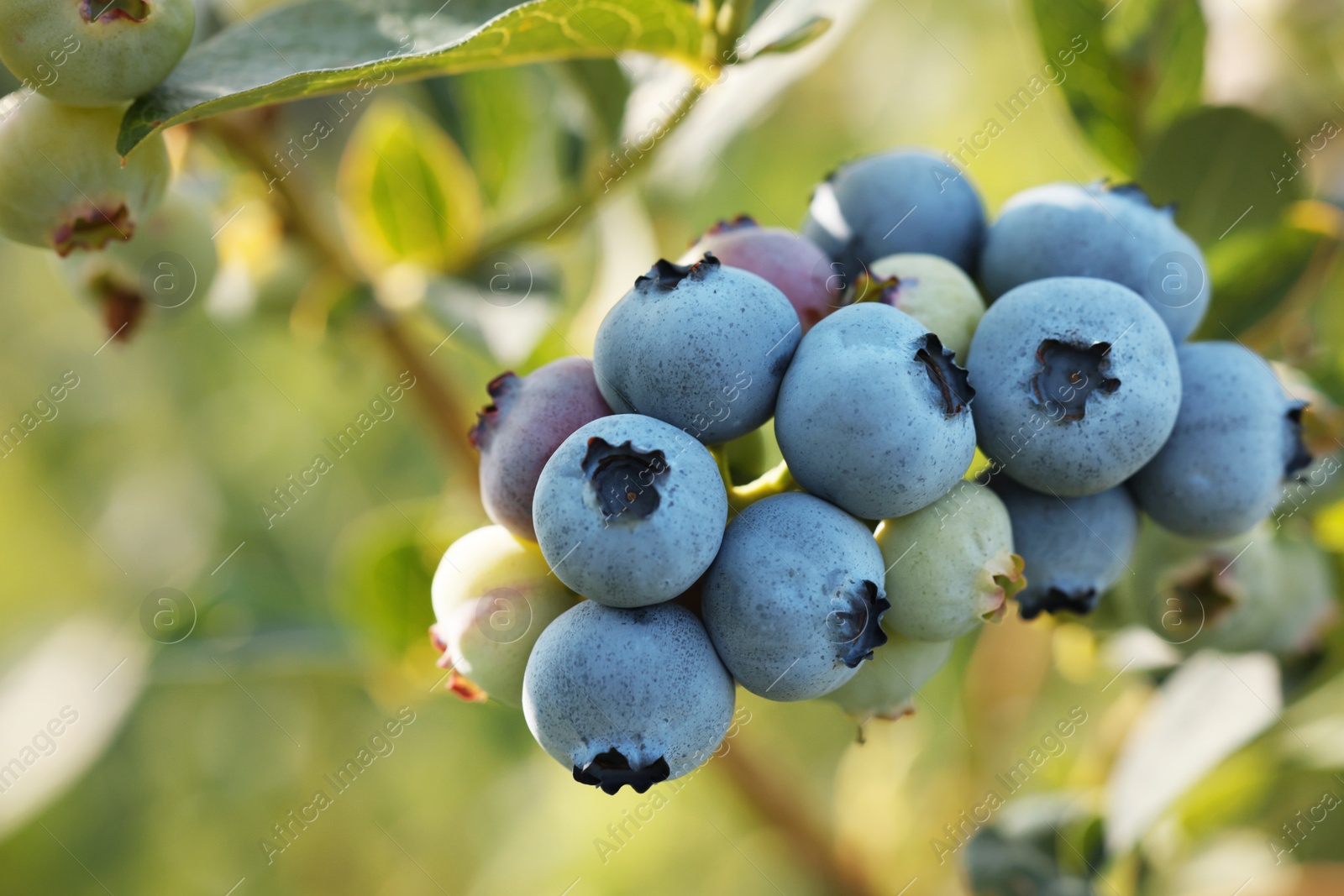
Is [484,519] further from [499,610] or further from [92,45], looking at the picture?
[92,45]

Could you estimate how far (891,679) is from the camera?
797mm

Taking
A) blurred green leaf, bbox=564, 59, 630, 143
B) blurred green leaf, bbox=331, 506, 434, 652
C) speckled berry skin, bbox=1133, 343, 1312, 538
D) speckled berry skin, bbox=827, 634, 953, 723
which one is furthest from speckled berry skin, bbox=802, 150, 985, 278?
blurred green leaf, bbox=331, 506, 434, 652

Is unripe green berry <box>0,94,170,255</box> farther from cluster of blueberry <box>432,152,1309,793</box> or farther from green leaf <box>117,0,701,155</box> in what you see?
cluster of blueberry <box>432,152,1309,793</box>

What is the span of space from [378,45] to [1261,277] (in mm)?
1027

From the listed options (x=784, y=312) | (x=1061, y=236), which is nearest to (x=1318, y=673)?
(x=1061, y=236)

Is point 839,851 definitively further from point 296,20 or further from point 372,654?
point 296,20

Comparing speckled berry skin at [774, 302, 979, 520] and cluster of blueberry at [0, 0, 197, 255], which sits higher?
cluster of blueberry at [0, 0, 197, 255]

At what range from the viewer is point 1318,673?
121 centimetres

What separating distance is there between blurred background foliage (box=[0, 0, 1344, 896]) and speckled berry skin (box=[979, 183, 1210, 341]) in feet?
0.91

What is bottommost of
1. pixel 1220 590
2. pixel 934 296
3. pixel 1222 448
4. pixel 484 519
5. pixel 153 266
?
pixel 1220 590

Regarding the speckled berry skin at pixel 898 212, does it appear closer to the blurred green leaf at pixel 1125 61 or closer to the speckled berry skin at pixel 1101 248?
the speckled berry skin at pixel 1101 248

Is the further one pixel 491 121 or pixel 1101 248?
pixel 491 121

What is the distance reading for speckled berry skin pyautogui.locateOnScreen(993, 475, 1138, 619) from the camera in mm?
826

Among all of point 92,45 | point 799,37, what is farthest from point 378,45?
point 799,37
